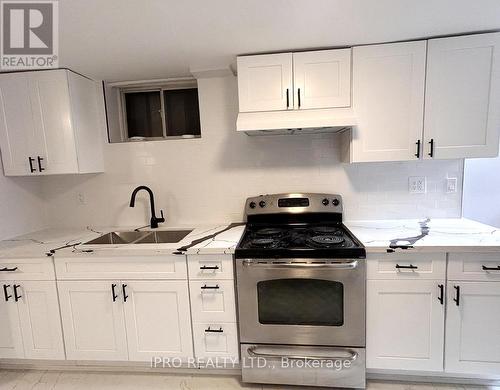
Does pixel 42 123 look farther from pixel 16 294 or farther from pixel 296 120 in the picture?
pixel 296 120

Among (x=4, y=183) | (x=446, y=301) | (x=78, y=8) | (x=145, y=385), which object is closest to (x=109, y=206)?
(x=4, y=183)

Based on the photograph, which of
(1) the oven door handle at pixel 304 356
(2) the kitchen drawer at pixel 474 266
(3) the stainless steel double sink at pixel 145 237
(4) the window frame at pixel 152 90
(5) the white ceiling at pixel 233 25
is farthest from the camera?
(4) the window frame at pixel 152 90

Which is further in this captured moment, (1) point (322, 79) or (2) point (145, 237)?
(2) point (145, 237)

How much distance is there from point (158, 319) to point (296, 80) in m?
1.85

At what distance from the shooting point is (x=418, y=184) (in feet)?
7.02

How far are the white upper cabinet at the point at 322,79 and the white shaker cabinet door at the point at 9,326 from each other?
2356 millimetres

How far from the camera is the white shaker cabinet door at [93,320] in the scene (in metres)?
1.81

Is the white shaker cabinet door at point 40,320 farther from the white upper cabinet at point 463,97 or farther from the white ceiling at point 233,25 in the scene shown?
the white upper cabinet at point 463,97

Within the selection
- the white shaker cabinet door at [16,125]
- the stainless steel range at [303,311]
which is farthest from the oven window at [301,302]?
the white shaker cabinet door at [16,125]

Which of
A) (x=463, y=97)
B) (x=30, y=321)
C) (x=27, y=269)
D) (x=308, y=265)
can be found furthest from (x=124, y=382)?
(x=463, y=97)

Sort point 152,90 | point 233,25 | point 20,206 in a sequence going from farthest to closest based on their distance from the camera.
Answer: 1. point 152,90
2. point 20,206
3. point 233,25

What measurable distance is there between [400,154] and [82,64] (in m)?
2.33

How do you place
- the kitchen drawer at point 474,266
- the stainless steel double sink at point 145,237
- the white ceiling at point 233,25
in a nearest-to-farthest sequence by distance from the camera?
the white ceiling at point 233,25 < the kitchen drawer at point 474,266 < the stainless steel double sink at point 145,237

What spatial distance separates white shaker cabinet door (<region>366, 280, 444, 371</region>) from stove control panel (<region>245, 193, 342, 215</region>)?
689mm
